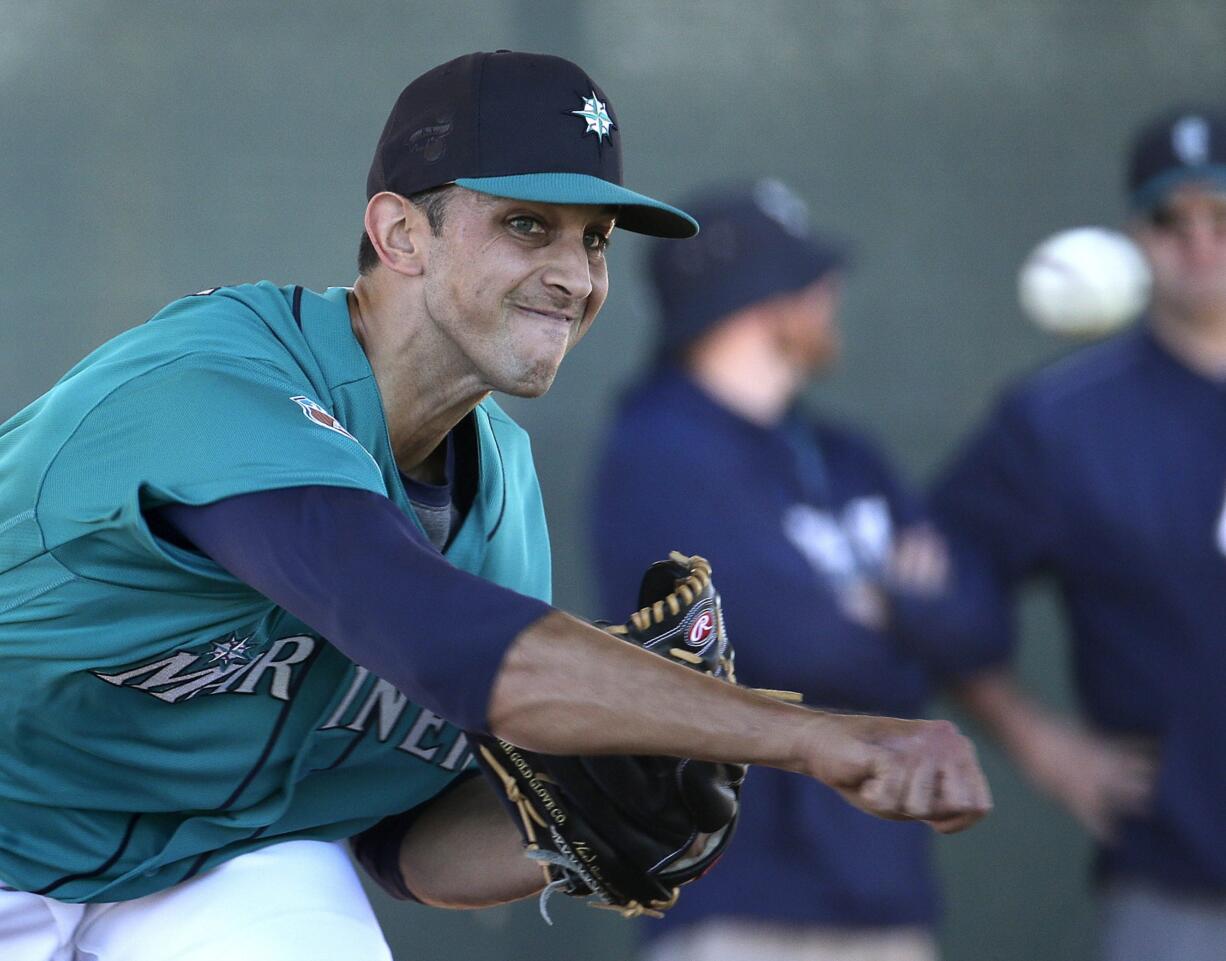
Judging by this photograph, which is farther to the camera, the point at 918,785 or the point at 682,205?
the point at 682,205

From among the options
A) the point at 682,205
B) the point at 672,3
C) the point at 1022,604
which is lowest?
the point at 1022,604

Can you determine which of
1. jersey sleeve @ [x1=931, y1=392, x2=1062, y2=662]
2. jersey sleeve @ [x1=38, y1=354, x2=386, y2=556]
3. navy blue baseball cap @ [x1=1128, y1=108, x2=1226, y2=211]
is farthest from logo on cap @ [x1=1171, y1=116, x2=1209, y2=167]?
jersey sleeve @ [x1=38, y1=354, x2=386, y2=556]

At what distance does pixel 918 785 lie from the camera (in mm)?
1505

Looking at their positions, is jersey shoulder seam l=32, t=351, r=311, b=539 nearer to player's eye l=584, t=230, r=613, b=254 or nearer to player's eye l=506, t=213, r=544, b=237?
player's eye l=506, t=213, r=544, b=237

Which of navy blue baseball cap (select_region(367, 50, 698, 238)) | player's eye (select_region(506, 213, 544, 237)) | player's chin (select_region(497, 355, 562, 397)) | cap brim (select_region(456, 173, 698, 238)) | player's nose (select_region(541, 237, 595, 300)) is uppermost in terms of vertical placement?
navy blue baseball cap (select_region(367, 50, 698, 238))

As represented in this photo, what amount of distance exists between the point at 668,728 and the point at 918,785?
9.2 inches

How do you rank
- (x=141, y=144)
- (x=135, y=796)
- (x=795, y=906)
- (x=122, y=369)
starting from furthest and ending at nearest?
(x=141, y=144) < (x=795, y=906) < (x=135, y=796) < (x=122, y=369)

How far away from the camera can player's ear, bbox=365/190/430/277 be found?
2.21 metres

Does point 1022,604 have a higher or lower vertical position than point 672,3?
lower

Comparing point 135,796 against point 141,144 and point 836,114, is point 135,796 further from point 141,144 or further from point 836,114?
point 836,114

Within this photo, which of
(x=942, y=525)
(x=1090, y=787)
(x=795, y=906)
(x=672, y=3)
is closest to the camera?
(x=795, y=906)

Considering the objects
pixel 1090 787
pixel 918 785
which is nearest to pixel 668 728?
pixel 918 785

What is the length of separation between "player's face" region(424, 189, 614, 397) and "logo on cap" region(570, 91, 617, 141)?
0.09 metres

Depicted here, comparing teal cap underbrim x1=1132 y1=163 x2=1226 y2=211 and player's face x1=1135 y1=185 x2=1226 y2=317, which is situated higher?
teal cap underbrim x1=1132 y1=163 x2=1226 y2=211
